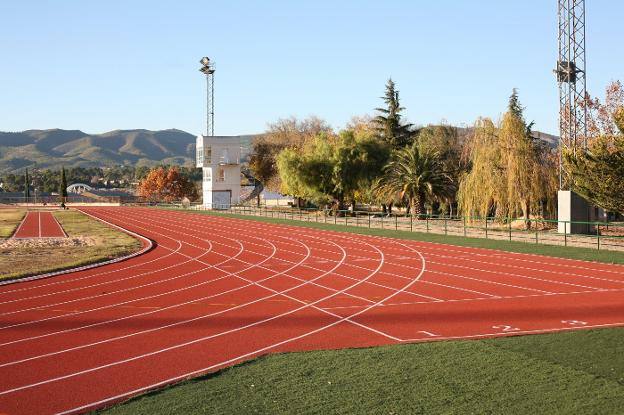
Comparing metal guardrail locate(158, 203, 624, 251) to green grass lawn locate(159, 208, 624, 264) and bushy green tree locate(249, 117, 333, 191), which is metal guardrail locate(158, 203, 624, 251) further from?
bushy green tree locate(249, 117, 333, 191)

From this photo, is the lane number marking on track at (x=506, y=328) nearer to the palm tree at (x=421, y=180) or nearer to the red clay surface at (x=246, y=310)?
the red clay surface at (x=246, y=310)

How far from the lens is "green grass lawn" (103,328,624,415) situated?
28.1ft

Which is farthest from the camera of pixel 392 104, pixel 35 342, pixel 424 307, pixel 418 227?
pixel 392 104

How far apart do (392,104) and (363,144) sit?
8771 mm

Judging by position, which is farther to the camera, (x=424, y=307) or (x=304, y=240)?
(x=304, y=240)

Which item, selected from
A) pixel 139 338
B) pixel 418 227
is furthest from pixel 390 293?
pixel 418 227

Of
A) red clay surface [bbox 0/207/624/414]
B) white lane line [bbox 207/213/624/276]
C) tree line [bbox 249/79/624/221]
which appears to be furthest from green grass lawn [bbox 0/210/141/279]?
tree line [bbox 249/79/624/221]

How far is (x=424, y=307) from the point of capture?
16.2 meters

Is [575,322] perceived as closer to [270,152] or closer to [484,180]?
[484,180]

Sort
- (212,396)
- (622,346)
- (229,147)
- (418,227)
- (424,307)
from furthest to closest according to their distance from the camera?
(229,147), (418,227), (424,307), (622,346), (212,396)

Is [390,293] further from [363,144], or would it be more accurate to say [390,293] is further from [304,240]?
[363,144]

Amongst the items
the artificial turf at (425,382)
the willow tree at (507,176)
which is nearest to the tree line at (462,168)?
the willow tree at (507,176)

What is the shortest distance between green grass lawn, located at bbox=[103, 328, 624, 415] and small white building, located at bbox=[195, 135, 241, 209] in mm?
70936

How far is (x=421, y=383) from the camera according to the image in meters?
9.52
